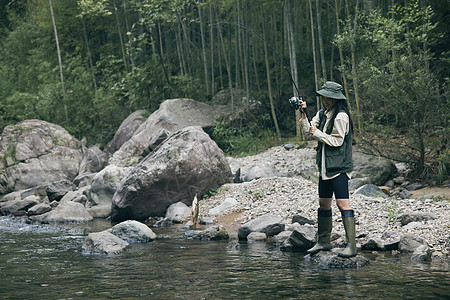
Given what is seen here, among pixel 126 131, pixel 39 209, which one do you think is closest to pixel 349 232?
pixel 39 209

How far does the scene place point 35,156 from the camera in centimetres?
1484

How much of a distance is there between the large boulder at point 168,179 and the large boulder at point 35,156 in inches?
230

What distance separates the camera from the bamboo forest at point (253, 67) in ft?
30.6

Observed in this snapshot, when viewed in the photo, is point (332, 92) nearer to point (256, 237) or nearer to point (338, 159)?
point (338, 159)

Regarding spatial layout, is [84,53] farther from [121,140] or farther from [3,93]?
[121,140]

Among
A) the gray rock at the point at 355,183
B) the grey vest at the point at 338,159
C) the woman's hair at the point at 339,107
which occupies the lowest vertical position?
the gray rock at the point at 355,183

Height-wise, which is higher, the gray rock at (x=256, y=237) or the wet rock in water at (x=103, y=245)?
the wet rock in water at (x=103, y=245)

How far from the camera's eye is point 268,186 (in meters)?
9.45

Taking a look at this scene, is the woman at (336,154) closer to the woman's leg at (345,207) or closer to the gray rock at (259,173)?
the woman's leg at (345,207)

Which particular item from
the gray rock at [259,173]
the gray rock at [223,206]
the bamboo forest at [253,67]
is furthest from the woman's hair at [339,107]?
the gray rock at [259,173]

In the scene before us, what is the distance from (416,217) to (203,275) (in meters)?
2.96

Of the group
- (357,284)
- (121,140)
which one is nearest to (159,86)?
(121,140)

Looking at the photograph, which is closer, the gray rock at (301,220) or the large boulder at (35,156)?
the gray rock at (301,220)

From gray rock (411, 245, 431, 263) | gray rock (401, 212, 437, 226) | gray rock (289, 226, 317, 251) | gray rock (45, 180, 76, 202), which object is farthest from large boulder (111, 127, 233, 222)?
gray rock (411, 245, 431, 263)
